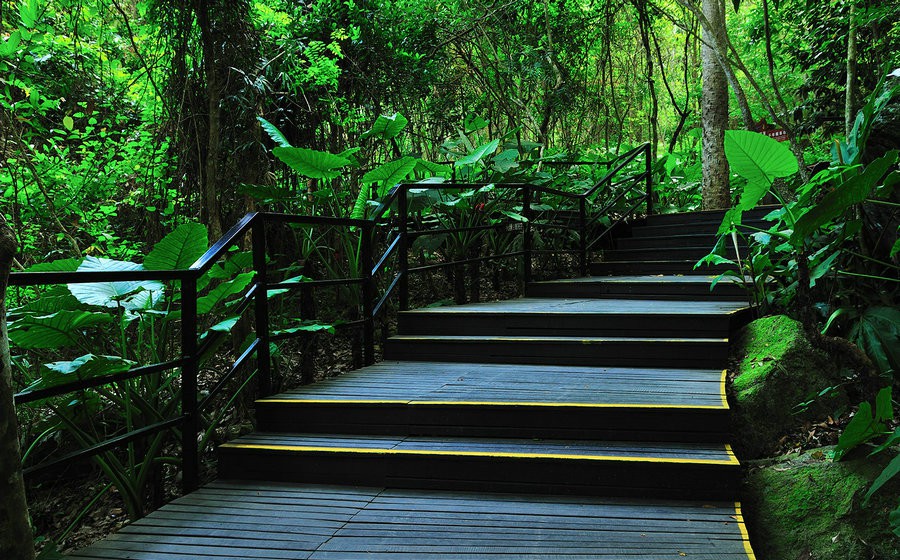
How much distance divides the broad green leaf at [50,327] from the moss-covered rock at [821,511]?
2.84 metres

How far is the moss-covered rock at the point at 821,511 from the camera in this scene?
2428 millimetres

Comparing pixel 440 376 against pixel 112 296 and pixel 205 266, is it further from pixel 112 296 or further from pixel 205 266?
pixel 112 296

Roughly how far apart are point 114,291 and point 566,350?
8.66 ft

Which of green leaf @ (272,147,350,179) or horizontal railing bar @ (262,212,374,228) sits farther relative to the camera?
green leaf @ (272,147,350,179)

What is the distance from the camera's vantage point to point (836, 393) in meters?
3.23

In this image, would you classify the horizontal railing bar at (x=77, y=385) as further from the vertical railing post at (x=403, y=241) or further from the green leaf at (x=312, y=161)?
the vertical railing post at (x=403, y=241)

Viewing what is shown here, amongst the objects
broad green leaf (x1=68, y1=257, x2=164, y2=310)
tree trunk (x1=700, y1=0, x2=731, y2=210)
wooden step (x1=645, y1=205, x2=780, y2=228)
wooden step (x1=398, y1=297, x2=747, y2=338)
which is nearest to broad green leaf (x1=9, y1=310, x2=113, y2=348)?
broad green leaf (x1=68, y1=257, x2=164, y2=310)

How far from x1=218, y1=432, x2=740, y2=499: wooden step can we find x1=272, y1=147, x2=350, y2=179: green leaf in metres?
2.00

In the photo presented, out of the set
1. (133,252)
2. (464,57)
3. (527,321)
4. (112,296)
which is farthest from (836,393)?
(464,57)

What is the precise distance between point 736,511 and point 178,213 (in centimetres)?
453

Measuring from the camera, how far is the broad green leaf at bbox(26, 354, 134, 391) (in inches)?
91.3

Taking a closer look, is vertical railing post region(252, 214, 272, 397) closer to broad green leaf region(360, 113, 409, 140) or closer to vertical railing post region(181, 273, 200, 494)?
vertical railing post region(181, 273, 200, 494)

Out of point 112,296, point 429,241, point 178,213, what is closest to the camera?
point 112,296

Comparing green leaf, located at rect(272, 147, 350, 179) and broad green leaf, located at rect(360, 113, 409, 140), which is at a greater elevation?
broad green leaf, located at rect(360, 113, 409, 140)
